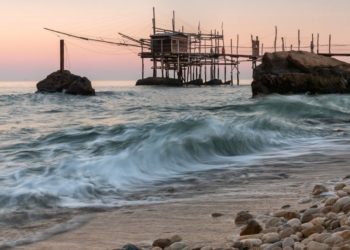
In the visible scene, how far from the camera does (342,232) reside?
216cm

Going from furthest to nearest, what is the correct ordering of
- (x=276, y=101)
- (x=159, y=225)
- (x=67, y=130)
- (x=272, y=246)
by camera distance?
(x=276, y=101), (x=67, y=130), (x=159, y=225), (x=272, y=246)

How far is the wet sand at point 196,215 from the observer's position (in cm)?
266


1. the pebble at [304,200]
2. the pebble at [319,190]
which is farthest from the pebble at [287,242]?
the pebble at [319,190]

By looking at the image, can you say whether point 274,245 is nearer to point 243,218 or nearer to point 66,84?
→ point 243,218

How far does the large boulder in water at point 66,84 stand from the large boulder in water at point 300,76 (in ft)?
28.1

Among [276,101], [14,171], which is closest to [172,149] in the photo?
[14,171]

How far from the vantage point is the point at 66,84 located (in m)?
23.1

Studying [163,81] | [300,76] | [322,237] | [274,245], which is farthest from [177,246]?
[163,81]

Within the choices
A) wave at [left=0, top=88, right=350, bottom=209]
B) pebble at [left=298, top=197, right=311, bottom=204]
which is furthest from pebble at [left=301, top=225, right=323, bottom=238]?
wave at [left=0, top=88, right=350, bottom=209]

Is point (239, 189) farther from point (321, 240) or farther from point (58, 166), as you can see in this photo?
point (58, 166)

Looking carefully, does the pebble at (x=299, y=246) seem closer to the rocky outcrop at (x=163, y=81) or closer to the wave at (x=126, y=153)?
the wave at (x=126, y=153)

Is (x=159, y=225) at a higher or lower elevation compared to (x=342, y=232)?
lower

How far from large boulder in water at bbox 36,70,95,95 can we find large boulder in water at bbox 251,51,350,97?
856cm

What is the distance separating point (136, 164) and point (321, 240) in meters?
3.45
